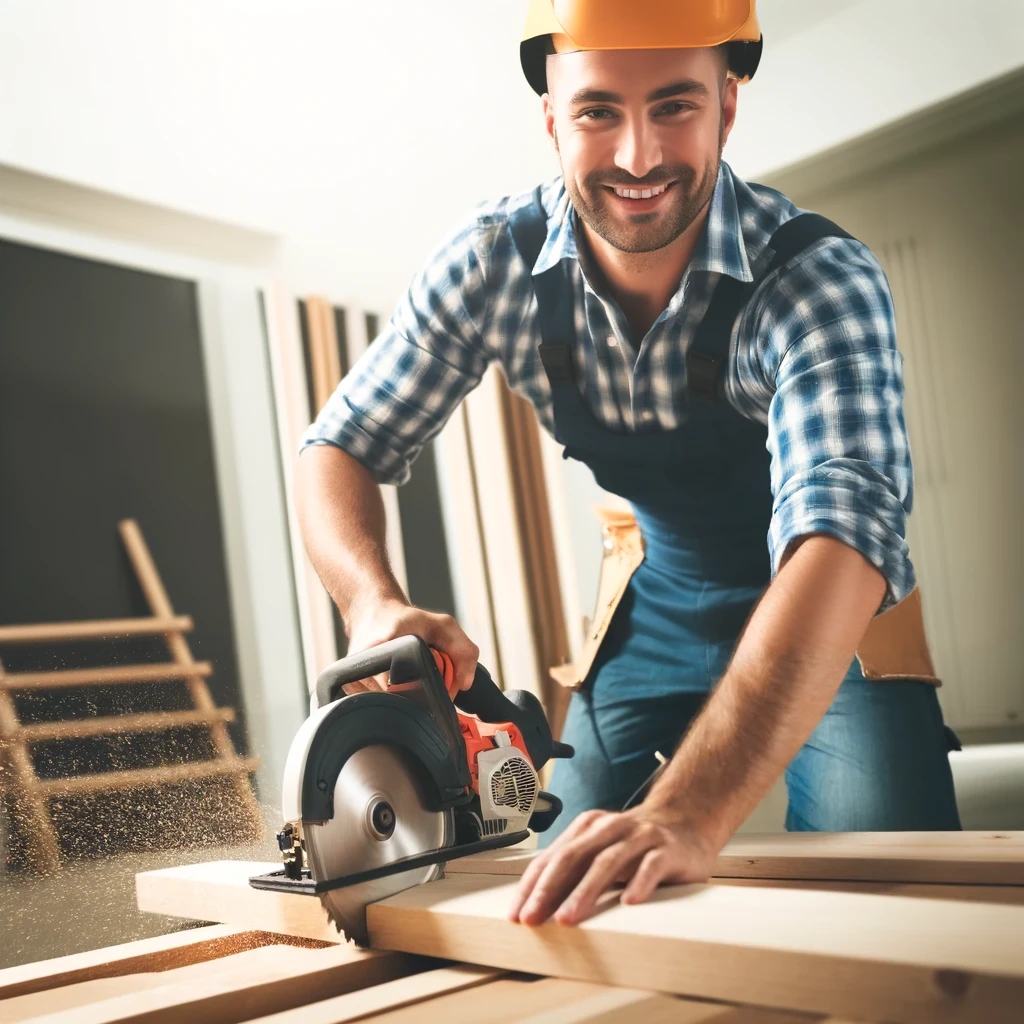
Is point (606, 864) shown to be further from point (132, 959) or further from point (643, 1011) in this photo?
point (132, 959)

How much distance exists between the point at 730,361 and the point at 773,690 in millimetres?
621

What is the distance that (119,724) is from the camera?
3.58 metres

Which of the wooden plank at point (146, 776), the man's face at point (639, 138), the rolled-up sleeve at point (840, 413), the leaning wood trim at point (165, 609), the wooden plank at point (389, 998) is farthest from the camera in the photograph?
the leaning wood trim at point (165, 609)

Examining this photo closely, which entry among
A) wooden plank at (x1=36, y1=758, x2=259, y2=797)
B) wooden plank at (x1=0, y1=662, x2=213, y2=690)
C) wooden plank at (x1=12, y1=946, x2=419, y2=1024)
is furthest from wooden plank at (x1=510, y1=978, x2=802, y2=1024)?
wooden plank at (x1=0, y1=662, x2=213, y2=690)

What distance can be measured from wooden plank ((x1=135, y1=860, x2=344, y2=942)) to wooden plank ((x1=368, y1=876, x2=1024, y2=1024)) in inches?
5.7

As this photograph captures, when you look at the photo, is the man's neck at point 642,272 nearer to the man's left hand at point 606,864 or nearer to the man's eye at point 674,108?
the man's eye at point 674,108

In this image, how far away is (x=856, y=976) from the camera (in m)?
0.61

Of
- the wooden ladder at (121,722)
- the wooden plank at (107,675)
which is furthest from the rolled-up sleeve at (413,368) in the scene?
the wooden plank at (107,675)

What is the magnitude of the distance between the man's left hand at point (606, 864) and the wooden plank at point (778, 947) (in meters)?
0.02

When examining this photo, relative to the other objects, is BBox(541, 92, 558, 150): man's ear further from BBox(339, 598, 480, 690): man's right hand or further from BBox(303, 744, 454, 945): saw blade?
BBox(303, 744, 454, 945): saw blade

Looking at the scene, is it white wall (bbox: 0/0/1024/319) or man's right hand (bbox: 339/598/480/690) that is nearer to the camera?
man's right hand (bbox: 339/598/480/690)

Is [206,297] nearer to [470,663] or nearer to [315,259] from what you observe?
[315,259]

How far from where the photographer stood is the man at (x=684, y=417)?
1.15 metres

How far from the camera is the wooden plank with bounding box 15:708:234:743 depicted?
10.00 ft
